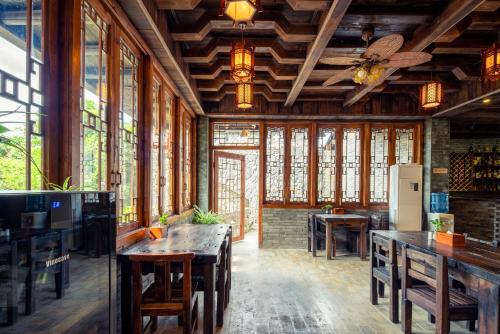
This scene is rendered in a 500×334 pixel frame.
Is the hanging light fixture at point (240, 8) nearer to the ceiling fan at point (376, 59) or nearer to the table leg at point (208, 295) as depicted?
the ceiling fan at point (376, 59)

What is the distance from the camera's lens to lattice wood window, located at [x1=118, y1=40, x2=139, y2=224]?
2932 millimetres

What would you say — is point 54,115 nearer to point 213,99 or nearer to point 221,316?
point 221,316

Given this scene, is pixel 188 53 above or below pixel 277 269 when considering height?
above

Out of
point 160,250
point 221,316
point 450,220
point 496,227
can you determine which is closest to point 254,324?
point 221,316

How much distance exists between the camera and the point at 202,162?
6910mm

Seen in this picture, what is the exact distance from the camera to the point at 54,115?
1946mm

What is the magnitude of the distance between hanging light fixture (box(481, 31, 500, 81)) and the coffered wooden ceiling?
0.44m

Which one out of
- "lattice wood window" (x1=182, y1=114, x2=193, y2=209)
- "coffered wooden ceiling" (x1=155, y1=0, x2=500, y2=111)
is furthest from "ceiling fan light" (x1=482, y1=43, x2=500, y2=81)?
"lattice wood window" (x1=182, y1=114, x2=193, y2=209)

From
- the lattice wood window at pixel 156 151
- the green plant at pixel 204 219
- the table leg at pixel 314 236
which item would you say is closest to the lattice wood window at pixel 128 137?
the lattice wood window at pixel 156 151

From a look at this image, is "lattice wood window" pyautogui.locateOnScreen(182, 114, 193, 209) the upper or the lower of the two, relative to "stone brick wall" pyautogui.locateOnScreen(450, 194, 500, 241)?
upper

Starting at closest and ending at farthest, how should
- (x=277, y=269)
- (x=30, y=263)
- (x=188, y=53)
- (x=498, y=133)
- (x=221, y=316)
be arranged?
(x=30, y=263)
(x=221, y=316)
(x=188, y=53)
(x=277, y=269)
(x=498, y=133)

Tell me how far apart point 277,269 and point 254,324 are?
205 cm

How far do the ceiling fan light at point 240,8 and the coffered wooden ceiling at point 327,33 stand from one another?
818 millimetres

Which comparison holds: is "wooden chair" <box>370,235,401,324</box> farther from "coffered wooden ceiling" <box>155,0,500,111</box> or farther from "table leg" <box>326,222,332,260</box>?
"coffered wooden ceiling" <box>155,0,500,111</box>
